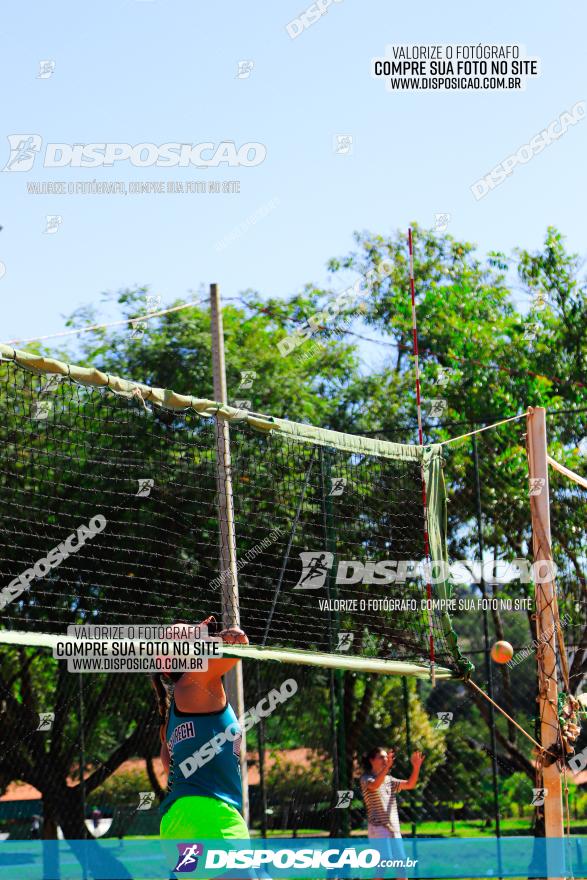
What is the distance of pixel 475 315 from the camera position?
50.1ft

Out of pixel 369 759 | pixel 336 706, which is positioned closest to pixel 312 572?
pixel 336 706

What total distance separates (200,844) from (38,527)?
768 centimetres

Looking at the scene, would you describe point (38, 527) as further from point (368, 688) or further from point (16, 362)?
point (16, 362)

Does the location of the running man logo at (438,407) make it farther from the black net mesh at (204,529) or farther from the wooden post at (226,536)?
the wooden post at (226,536)

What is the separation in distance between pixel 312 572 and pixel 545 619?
151 inches

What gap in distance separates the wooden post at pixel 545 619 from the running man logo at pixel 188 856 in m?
2.65

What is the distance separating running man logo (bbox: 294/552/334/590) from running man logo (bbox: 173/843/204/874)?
18.3ft

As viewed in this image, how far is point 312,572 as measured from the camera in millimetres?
10297

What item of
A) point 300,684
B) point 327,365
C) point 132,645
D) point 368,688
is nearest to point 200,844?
point 132,645

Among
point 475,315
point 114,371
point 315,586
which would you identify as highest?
point 475,315

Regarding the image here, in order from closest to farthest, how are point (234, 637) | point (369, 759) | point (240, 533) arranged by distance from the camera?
point (234, 637) < point (369, 759) < point (240, 533)

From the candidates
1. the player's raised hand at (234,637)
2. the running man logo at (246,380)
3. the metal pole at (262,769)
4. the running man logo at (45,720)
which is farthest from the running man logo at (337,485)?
the player's raised hand at (234,637)

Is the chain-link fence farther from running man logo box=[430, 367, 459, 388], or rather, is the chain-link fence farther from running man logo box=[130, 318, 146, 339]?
running man logo box=[130, 318, 146, 339]

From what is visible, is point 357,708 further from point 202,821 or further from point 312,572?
point 202,821
